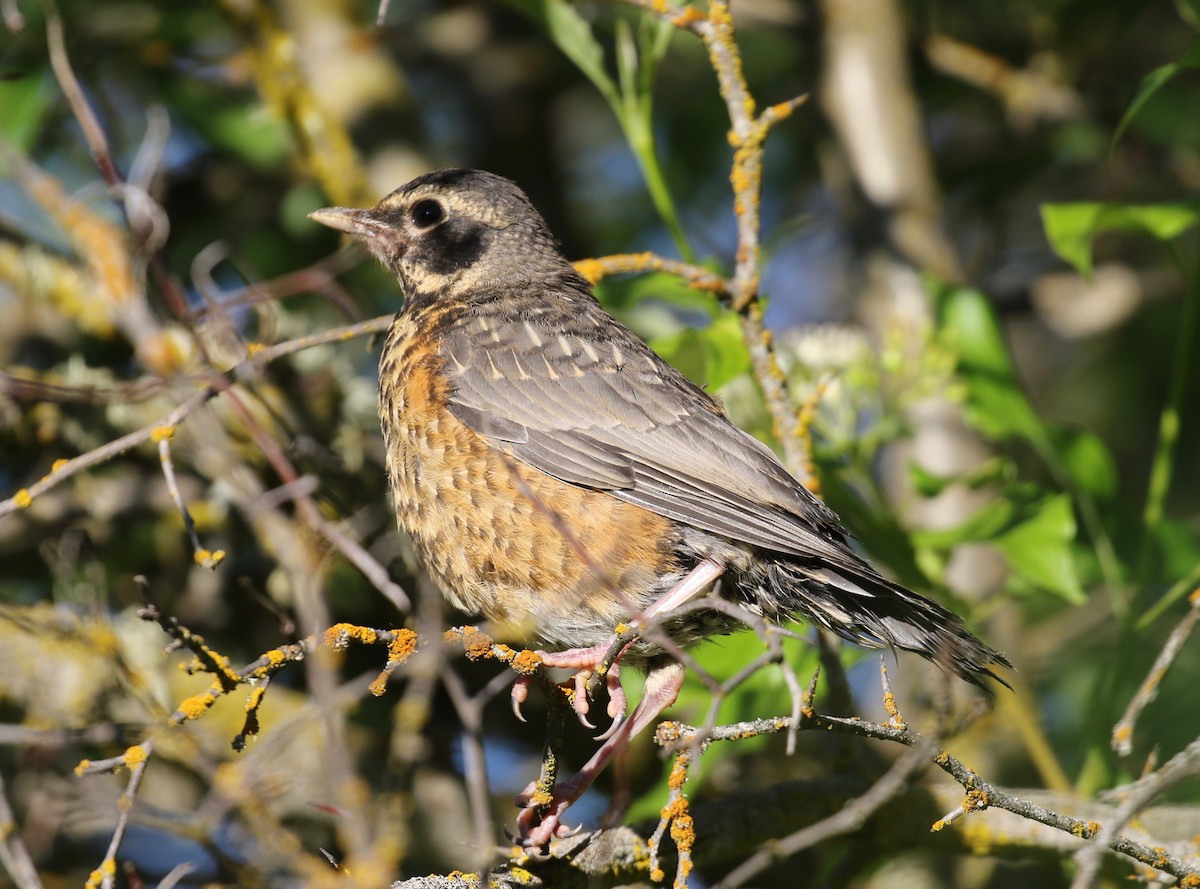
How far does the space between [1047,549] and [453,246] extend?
91.5 inches

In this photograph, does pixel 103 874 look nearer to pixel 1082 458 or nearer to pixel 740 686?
pixel 740 686

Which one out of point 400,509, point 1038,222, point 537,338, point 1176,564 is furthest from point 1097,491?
point 1038,222

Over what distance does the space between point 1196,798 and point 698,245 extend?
343 cm

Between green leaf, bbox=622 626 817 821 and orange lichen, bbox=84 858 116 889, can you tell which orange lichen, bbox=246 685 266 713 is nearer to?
orange lichen, bbox=84 858 116 889

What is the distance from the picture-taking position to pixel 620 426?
3961 mm

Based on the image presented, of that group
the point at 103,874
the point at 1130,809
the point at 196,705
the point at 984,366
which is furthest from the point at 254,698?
the point at 984,366

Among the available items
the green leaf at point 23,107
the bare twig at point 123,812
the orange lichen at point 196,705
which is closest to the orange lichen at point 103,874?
the bare twig at point 123,812

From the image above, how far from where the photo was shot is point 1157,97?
5.70 meters

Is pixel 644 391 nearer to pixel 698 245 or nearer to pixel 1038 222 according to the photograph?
pixel 698 245

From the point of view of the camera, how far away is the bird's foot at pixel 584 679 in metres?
3.35

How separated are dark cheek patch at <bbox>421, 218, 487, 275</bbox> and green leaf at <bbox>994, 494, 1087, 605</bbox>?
2.12m

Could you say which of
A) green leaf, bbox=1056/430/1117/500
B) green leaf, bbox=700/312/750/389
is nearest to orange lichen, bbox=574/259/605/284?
green leaf, bbox=700/312/750/389

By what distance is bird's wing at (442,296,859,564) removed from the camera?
3.60 metres

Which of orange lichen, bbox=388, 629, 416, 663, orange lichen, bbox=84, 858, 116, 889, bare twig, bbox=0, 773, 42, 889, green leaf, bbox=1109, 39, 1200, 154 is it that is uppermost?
green leaf, bbox=1109, 39, 1200, 154
